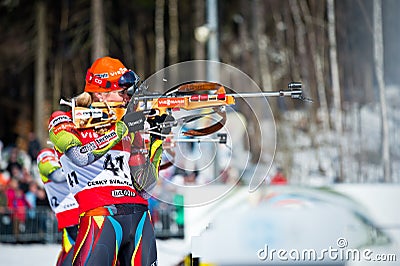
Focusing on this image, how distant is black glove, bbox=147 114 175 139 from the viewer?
491cm

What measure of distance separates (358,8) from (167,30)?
15.3 meters

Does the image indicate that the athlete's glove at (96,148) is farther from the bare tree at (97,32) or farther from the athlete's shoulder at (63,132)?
the bare tree at (97,32)

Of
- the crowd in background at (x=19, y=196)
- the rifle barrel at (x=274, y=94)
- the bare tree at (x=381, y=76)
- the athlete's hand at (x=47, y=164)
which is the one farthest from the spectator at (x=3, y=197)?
the rifle barrel at (x=274, y=94)

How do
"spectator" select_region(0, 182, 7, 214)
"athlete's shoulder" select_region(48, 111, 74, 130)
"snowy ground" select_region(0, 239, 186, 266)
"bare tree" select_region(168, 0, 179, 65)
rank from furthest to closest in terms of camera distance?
"bare tree" select_region(168, 0, 179, 65)
"spectator" select_region(0, 182, 7, 214)
"snowy ground" select_region(0, 239, 186, 266)
"athlete's shoulder" select_region(48, 111, 74, 130)

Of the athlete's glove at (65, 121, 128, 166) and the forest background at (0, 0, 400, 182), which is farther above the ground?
the forest background at (0, 0, 400, 182)

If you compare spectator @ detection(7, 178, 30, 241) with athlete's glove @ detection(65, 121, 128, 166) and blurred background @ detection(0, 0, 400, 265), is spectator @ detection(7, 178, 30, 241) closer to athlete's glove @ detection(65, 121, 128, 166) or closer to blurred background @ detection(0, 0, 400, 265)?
blurred background @ detection(0, 0, 400, 265)

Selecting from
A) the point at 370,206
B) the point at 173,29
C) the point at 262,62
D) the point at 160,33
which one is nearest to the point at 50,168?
the point at 370,206

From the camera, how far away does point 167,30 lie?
27.6m

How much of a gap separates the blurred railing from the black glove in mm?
9454

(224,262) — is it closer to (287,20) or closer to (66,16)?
(287,20)

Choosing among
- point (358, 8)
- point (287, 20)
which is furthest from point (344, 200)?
point (287, 20)

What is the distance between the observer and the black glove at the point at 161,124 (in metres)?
4.91

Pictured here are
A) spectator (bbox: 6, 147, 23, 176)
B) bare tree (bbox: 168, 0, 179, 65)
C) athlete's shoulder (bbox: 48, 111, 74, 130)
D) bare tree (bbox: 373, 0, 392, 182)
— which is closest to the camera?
athlete's shoulder (bbox: 48, 111, 74, 130)

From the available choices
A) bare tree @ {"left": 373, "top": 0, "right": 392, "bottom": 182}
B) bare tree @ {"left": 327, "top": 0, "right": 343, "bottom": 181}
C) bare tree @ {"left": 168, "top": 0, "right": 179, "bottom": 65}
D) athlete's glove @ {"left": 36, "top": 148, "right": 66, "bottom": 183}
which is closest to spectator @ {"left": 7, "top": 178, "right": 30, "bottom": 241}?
bare tree @ {"left": 327, "top": 0, "right": 343, "bottom": 181}
